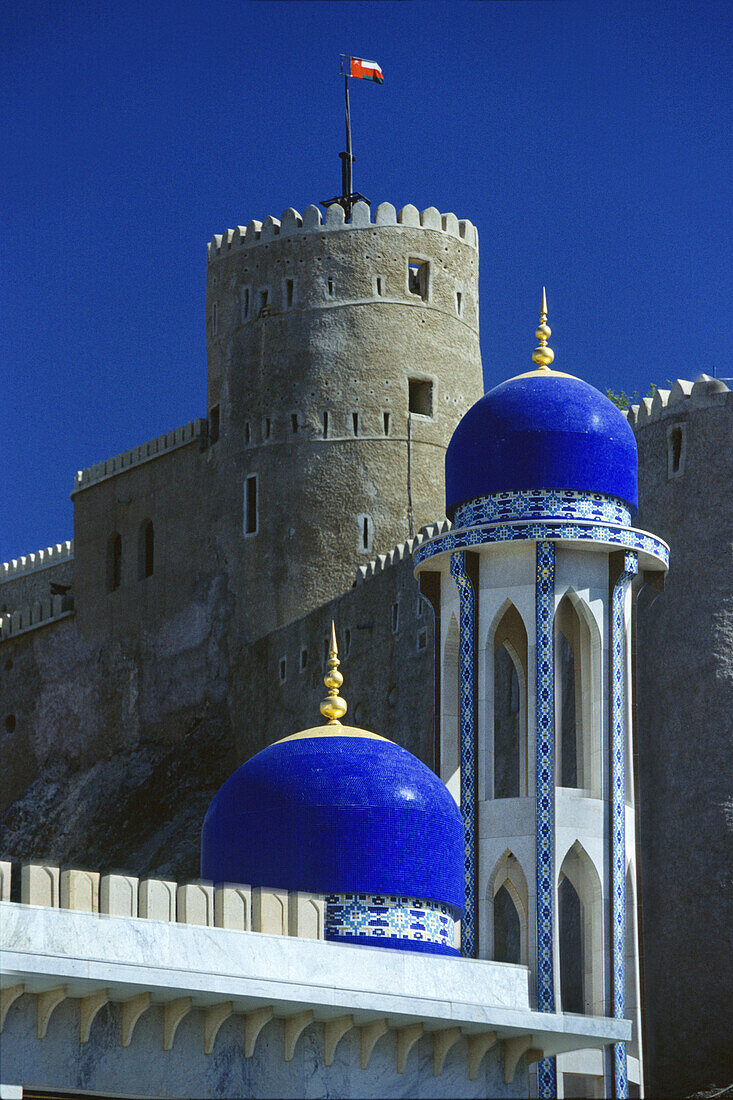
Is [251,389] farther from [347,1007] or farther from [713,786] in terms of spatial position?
[347,1007]

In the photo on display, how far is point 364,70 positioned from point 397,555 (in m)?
12.0

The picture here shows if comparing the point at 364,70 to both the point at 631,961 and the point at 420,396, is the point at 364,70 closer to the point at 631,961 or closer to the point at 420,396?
the point at 420,396

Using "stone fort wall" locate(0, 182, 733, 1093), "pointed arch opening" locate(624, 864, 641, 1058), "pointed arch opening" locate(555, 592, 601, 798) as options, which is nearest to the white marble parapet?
"pointed arch opening" locate(624, 864, 641, 1058)

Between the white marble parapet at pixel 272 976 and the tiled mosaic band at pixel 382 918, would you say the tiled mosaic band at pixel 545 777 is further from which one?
the white marble parapet at pixel 272 976

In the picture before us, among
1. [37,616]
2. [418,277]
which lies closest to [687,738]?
[418,277]

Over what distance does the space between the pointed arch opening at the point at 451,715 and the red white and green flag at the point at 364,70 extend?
22290 millimetres

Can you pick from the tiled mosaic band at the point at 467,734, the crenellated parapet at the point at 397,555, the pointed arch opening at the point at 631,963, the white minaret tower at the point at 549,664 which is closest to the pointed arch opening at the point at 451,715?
the white minaret tower at the point at 549,664

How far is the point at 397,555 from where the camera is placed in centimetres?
3916

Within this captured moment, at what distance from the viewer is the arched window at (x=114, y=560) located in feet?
160

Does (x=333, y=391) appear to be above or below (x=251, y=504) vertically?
above

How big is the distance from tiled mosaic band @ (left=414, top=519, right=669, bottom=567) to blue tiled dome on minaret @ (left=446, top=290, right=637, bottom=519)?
43cm

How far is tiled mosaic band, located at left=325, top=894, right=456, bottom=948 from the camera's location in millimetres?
21672

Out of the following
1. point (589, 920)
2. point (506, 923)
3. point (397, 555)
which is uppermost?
point (397, 555)

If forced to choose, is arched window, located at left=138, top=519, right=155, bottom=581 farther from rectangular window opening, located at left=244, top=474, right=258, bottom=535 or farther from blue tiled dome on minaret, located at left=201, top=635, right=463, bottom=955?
blue tiled dome on minaret, located at left=201, top=635, right=463, bottom=955
